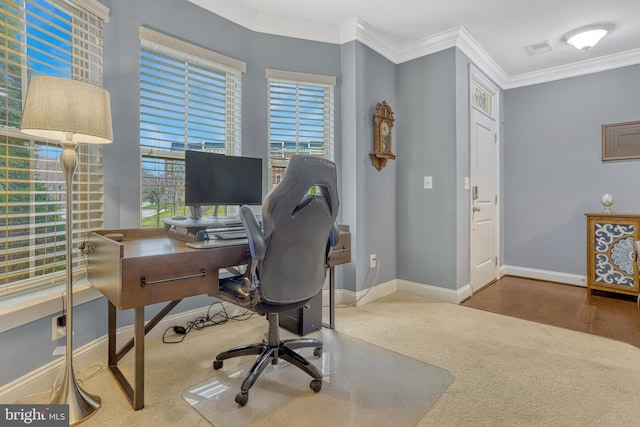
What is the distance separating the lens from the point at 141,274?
54.6 inches

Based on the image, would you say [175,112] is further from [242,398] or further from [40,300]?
[242,398]

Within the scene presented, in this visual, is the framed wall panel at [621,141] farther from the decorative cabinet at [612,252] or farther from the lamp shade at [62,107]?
the lamp shade at [62,107]

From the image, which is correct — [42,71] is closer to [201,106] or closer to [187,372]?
[201,106]

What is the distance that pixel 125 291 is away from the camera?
1337 mm

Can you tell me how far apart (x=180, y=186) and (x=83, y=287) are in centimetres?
90

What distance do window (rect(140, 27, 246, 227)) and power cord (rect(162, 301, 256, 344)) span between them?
780 millimetres

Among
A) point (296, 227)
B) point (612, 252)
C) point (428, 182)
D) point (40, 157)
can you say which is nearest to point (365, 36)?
point (428, 182)

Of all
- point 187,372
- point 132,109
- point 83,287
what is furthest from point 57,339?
point 132,109

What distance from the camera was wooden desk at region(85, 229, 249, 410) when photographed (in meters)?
1.36

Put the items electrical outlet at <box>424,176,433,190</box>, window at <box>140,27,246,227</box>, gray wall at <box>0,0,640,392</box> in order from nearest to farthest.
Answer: gray wall at <box>0,0,640,392</box> < window at <box>140,27,246,227</box> < electrical outlet at <box>424,176,433,190</box>

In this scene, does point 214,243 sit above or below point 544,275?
above

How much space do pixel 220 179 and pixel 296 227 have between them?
0.84m

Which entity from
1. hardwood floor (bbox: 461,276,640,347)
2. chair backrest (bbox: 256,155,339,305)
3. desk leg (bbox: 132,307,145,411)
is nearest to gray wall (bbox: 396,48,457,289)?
hardwood floor (bbox: 461,276,640,347)

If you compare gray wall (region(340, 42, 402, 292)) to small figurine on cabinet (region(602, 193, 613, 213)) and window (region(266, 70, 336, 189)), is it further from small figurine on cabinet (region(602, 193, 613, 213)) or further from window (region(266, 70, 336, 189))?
small figurine on cabinet (region(602, 193, 613, 213))
